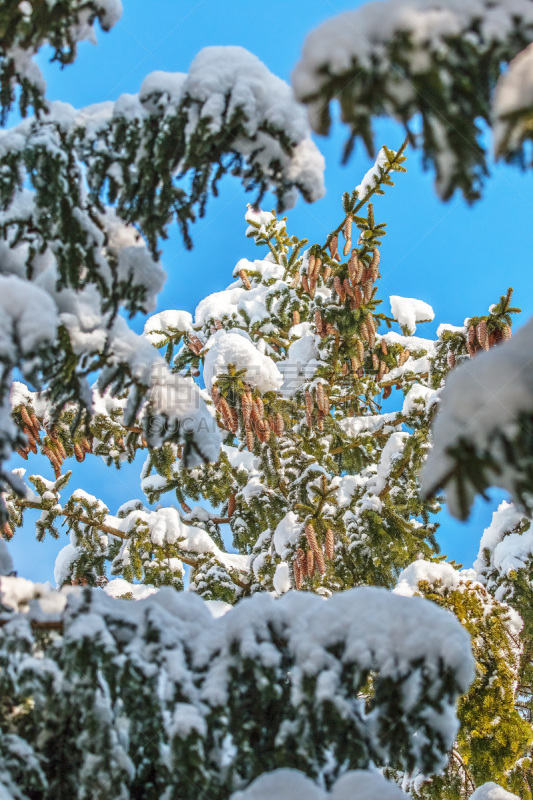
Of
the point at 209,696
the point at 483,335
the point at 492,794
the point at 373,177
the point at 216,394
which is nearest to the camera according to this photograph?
the point at 209,696

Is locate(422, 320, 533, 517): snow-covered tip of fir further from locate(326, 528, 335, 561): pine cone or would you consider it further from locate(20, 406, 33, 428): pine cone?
locate(20, 406, 33, 428): pine cone

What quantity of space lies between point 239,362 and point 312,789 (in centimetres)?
420

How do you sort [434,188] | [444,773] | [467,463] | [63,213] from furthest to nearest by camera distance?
1. [444,773]
2. [63,213]
3. [434,188]
4. [467,463]

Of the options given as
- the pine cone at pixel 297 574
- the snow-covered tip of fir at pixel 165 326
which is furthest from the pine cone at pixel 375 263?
the snow-covered tip of fir at pixel 165 326

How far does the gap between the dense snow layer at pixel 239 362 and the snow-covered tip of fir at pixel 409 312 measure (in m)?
3.69

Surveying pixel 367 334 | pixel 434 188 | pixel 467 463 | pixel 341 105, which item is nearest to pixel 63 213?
pixel 341 105

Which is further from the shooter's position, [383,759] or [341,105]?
[383,759]

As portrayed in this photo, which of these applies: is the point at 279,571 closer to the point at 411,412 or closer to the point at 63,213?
the point at 411,412

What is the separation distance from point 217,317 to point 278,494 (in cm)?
315

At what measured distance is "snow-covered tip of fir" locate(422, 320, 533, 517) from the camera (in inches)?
55.2

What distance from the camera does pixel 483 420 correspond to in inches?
55.6

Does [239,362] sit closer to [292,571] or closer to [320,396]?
[320,396]

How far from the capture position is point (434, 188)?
1.78 metres

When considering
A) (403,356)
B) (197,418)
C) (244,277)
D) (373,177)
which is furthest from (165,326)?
(197,418)
